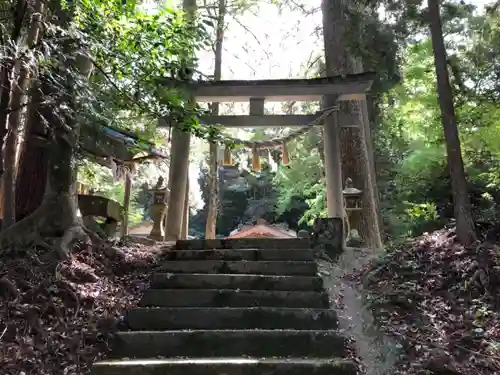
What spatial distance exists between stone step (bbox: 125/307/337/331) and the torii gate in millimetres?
4160

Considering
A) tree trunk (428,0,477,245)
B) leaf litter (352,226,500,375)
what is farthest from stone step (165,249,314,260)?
tree trunk (428,0,477,245)

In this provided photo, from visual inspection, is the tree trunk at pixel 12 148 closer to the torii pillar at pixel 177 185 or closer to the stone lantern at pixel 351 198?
the torii pillar at pixel 177 185

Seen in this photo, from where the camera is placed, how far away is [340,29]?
10078 millimetres

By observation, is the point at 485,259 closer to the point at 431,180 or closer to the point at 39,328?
the point at 39,328

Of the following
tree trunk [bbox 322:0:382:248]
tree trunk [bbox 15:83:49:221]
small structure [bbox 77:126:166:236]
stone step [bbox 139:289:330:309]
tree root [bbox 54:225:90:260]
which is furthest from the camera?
tree trunk [bbox 322:0:382:248]

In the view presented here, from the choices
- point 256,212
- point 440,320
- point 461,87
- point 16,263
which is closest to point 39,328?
point 16,263

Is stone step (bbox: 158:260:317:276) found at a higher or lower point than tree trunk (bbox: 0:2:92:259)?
lower

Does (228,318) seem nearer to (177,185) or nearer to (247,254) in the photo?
(247,254)

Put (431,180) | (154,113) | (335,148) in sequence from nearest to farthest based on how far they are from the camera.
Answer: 1. (154,113)
2. (335,148)
3. (431,180)

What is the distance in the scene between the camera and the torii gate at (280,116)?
344 inches

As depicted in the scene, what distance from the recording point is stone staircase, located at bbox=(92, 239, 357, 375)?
394 cm

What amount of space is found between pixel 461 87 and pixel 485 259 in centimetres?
279

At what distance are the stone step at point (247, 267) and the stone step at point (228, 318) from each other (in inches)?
38.0

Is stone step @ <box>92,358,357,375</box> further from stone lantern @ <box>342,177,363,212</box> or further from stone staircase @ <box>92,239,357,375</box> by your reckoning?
stone lantern @ <box>342,177,363,212</box>
